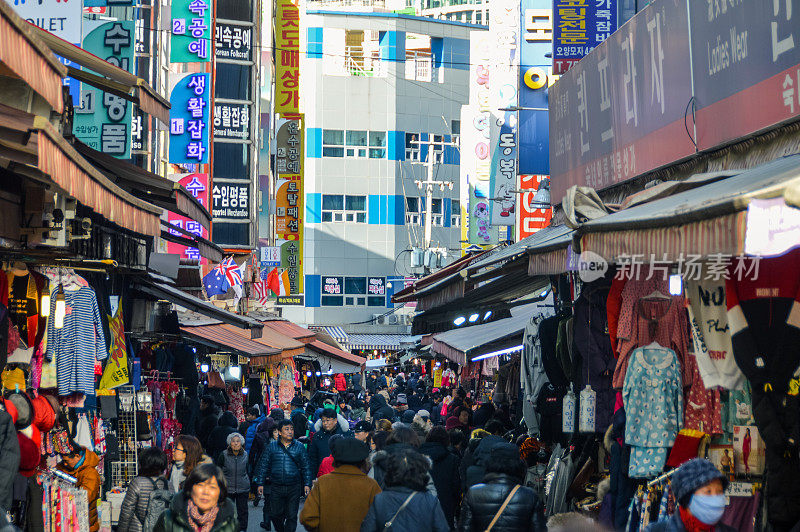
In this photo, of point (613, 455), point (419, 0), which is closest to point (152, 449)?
point (613, 455)

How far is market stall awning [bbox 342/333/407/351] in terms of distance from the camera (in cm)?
4925

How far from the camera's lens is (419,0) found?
90.1 m

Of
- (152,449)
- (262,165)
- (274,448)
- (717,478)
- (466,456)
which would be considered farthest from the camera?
(262,165)

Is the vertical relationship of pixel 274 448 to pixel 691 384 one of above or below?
below

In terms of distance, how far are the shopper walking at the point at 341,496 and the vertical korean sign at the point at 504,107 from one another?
1291 cm

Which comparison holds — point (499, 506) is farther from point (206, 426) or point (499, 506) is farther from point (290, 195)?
point (290, 195)

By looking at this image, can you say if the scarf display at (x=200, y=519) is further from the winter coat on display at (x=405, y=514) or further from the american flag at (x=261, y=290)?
the american flag at (x=261, y=290)

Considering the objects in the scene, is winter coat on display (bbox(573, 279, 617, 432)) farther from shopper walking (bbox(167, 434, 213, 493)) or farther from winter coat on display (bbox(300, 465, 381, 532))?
shopper walking (bbox(167, 434, 213, 493))

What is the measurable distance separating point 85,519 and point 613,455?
4521 mm

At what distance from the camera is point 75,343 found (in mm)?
8945

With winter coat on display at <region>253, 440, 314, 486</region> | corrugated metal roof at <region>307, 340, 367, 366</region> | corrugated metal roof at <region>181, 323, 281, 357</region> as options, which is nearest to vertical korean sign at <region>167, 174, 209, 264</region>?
corrugated metal roof at <region>181, 323, 281, 357</region>

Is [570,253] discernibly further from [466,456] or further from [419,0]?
[419,0]

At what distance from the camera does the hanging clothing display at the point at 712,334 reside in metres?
6.17

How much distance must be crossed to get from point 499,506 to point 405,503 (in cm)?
67
